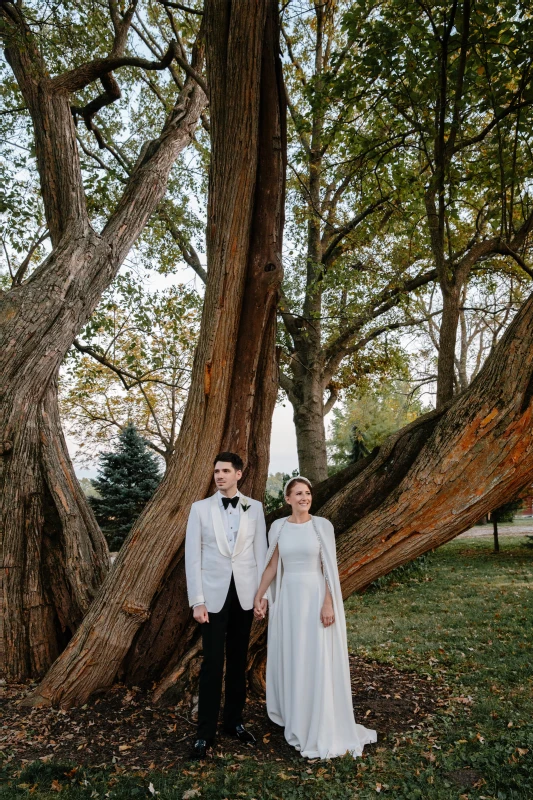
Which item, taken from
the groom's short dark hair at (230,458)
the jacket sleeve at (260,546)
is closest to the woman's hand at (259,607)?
the jacket sleeve at (260,546)

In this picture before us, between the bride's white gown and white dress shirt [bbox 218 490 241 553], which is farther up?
white dress shirt [bbox 218 490 241 553]

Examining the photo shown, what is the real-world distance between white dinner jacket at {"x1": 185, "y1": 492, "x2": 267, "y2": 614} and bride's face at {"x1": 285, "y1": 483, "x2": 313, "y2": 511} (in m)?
0.34

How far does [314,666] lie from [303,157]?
21.3 feet

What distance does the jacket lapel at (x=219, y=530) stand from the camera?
423 centimetres

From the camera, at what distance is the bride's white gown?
155 inches

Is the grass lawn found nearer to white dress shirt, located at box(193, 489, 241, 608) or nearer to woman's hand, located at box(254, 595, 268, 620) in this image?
woman's hand, located at box(254, 595, 268, 620)

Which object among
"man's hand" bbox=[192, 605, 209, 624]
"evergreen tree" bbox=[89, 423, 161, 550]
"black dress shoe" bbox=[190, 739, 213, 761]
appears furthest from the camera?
"evergreen tree" bbox=[89, 423, 161, 550]

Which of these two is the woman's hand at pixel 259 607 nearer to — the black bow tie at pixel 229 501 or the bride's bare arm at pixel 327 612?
the bride's bare arm at pixel 327 612

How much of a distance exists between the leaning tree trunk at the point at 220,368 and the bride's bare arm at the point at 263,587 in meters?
0.95

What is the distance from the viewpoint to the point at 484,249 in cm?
555

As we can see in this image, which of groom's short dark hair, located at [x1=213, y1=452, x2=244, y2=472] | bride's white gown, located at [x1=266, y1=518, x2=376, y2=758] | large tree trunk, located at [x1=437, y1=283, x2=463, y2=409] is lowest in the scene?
bride's white gown, located at [x1=266, y1=518, x2=376, y2=758]

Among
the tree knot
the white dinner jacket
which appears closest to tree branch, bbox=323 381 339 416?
the tree knot

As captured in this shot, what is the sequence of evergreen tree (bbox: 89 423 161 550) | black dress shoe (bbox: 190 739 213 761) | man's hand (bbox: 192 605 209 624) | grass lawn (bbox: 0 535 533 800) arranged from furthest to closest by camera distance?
1. evergreen tree (bbox: 89 423 161 550)
2. man's hand (bbox: 192 605 209 624)
3. black dress shoe (bbox: 190 739 213 761)
4. grass lawn (bbox: 0 535 533 800)

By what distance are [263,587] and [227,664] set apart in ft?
2.13
